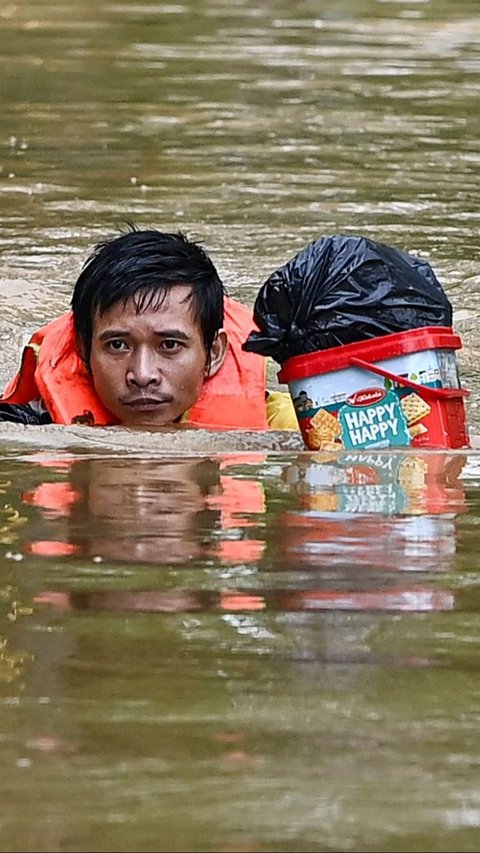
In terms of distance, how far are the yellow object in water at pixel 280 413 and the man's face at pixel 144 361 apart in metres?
0.42

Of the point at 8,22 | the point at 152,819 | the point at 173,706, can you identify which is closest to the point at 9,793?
the point at 152,819

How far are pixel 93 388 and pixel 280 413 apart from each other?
0.65 meters

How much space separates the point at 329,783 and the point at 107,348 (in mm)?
3184

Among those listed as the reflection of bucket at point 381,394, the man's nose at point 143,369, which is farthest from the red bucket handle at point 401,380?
the man's nose at point 143,369

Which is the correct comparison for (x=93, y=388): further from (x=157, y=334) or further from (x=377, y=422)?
(x=377, y=422)

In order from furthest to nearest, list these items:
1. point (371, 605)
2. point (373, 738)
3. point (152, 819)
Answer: point (371, 605) < point (373, 738) < point (152, 819)

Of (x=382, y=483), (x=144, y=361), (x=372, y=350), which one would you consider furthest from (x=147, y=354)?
(x=382, y=483)

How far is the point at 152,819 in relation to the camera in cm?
174

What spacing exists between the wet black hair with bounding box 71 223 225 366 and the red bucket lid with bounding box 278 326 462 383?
82 cm

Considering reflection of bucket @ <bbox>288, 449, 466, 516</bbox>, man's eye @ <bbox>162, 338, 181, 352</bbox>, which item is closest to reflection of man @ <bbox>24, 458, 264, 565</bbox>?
reflection of bucket @ <bbox>288, 449, 466, 516</bbox>

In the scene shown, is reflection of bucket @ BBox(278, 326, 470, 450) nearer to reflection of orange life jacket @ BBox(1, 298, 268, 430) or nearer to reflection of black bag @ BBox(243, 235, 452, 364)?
reflection of black bag @ BBox(243, 235, 452, 364)

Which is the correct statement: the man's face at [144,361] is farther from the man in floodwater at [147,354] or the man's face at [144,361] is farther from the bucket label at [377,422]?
the bucket label at [377,422]

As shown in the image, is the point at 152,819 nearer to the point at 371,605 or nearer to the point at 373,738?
the point at 373,738

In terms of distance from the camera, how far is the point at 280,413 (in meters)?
5.36
